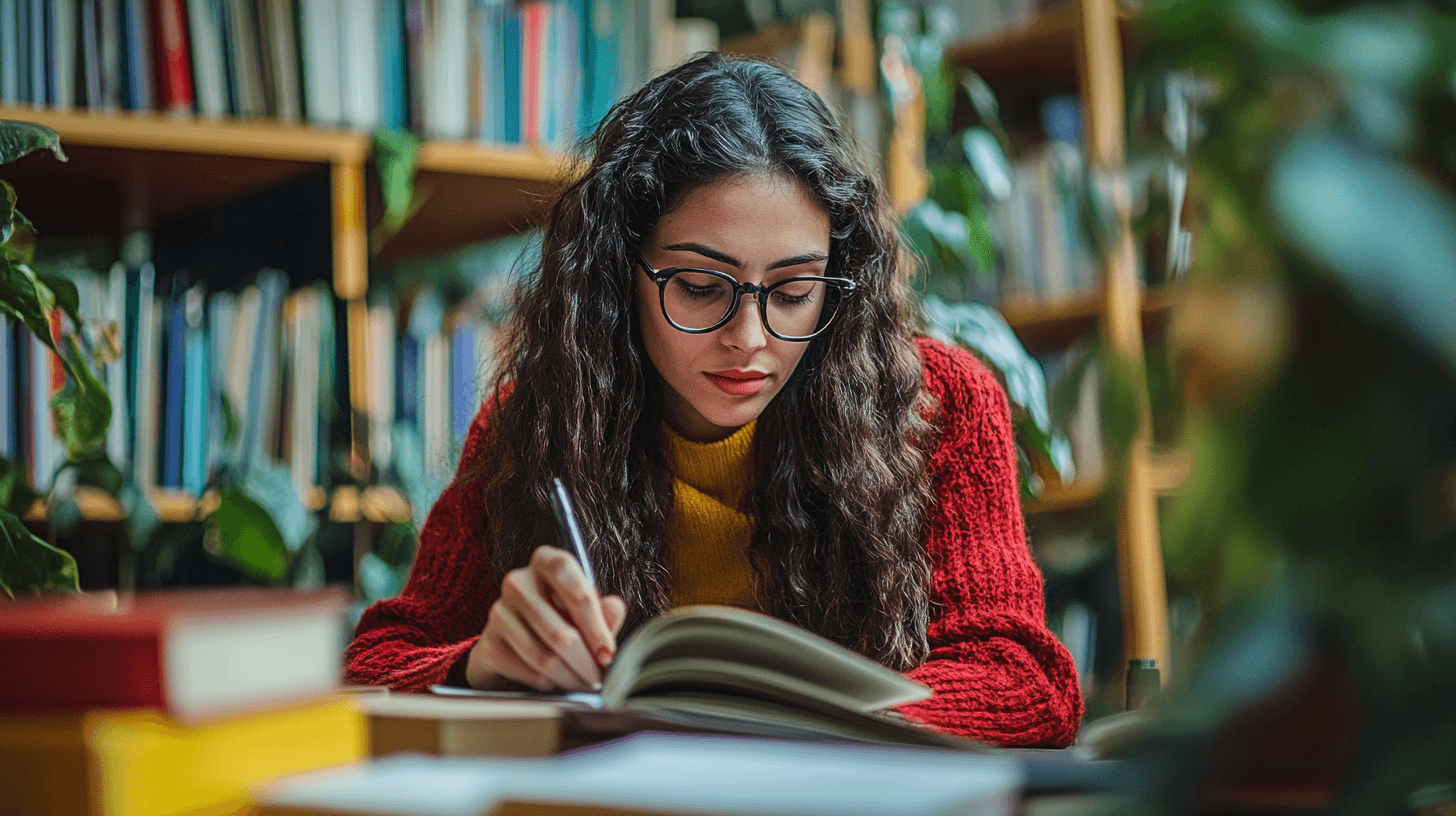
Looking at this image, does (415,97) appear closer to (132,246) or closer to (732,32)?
(132,246)

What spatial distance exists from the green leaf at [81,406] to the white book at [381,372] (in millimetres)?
526

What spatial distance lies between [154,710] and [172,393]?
132 cm

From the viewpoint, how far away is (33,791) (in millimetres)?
381

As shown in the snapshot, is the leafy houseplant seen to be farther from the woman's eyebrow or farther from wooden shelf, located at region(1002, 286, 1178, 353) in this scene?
wooden shelf, located at region(1002, 286, 1178, 353)

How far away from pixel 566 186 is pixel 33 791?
1067mm

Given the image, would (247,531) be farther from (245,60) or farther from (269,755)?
(269,755)

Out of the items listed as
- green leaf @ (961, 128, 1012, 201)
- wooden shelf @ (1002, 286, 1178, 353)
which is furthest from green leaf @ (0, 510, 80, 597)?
wooden shelf @ (1002, 286, 1178, 353)

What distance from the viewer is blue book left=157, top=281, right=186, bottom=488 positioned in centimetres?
157

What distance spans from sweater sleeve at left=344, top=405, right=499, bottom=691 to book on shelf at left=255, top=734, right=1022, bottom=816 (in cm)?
67

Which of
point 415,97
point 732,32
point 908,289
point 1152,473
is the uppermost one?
point 732,32

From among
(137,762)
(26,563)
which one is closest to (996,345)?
→ (26,563)

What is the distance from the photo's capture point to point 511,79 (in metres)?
1.81

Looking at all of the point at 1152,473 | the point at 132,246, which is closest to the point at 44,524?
the point at 132,246

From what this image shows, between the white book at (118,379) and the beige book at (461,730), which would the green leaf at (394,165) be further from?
the beige book at (461,730)
